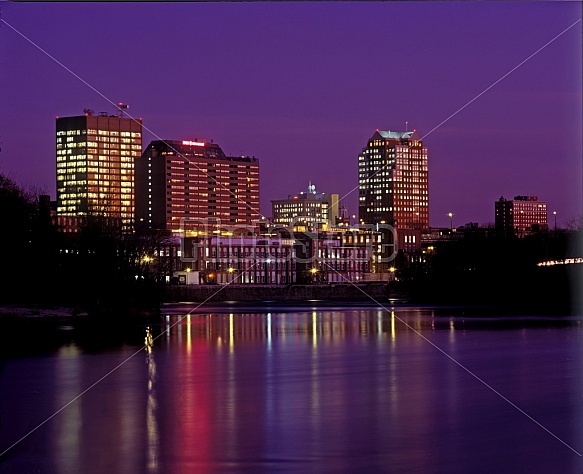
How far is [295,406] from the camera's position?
68.1 ft

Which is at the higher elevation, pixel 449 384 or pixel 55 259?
pixel 55 259

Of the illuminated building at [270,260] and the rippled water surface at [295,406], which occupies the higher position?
the illuminated building at [270,260]

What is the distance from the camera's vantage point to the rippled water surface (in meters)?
15.6

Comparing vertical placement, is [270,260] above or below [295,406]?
above

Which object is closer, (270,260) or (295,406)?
(295,406)

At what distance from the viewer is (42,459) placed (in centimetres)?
1535

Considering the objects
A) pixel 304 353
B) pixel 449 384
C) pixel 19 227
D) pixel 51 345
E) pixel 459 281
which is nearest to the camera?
pixel 449 384

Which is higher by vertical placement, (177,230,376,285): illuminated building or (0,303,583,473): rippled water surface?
(177,230,376,285): illuminated building

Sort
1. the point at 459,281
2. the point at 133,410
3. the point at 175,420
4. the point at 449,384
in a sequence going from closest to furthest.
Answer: the point at 175,420 < the point at 133,410 < the point at 449,384 < the point at 459,281

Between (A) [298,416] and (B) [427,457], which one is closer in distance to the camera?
(B) [427,457]

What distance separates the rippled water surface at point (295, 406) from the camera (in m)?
15.6

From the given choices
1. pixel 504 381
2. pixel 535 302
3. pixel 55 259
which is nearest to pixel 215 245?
pixel 535 302

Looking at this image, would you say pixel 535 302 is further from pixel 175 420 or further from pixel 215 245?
pixel 215 245

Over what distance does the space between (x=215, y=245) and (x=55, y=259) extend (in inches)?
3965
